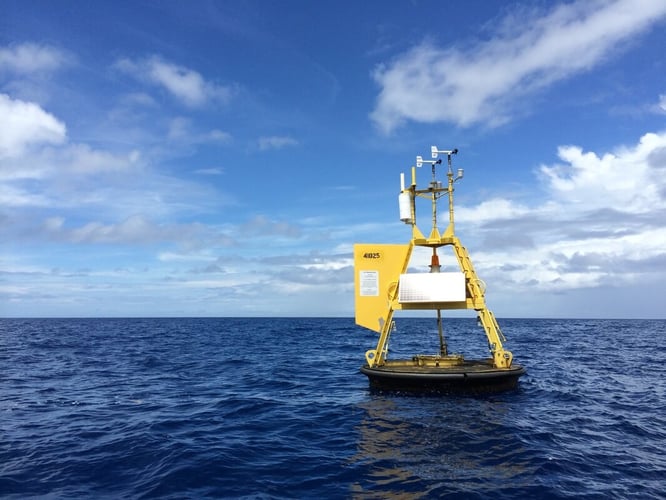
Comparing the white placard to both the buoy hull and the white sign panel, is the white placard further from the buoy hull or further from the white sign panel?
the buoy hull

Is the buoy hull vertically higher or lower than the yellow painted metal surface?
lower

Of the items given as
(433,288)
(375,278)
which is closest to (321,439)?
(433,288)

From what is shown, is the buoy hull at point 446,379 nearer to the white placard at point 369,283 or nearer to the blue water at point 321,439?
the blue water at point 321,439

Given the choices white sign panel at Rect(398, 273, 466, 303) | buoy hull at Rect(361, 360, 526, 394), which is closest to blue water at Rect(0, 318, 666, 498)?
buoy hull at Rect(361, 360, 526, 394)

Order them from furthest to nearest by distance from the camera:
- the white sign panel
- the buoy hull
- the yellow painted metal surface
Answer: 1. the yellow painted metal surface
2. the white sign panel
3. the buoy hull

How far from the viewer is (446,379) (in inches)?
668

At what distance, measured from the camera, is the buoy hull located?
55.6 ft

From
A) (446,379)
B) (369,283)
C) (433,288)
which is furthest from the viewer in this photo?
(369,283)

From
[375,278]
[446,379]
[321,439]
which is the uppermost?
[375,278]

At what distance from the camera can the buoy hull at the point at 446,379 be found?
55.6ft

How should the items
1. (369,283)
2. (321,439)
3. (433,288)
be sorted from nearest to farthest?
(321,439)
(433,288)
(369,283)

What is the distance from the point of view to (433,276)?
728 inches

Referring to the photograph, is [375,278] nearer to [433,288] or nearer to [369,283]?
[369,283]

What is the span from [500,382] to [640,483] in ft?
26.9
